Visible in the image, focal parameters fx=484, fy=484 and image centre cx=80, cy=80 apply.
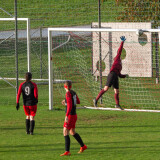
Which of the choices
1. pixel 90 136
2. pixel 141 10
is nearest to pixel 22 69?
pixel 141 10

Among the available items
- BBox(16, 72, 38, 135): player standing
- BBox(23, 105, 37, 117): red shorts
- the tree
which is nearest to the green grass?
BBox(16, 72, 38, 135): player standing

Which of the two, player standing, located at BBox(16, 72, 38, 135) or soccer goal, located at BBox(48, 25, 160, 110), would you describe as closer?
player standing, located at BBox(16, 72, 38, 135)

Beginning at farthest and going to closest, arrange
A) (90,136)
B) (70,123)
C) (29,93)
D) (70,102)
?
(29,93)
(90,136)
(70,123)
(70,102)

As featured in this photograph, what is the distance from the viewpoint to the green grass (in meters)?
9.76

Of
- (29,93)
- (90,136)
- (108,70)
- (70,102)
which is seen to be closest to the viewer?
(70,102)

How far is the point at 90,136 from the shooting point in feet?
37.6

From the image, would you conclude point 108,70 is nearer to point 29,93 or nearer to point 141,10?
point 141,10

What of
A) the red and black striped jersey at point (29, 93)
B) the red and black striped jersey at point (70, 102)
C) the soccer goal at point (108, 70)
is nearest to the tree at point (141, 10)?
the soccer goal at point (108, 70)

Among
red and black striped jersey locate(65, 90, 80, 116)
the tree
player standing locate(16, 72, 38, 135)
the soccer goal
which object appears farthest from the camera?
the tree

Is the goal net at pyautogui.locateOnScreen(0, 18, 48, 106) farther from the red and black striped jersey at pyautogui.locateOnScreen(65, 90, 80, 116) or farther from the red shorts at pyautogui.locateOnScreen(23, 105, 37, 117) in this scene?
the red and black striped jersey at pyautogui.locateOnScreen(65, 90, 80, 116)

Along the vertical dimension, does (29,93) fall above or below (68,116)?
above

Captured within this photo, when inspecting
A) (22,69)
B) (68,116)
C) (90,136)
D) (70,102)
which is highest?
(22,69)

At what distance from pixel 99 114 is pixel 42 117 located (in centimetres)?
172

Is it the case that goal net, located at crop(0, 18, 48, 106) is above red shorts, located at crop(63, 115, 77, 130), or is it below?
above
